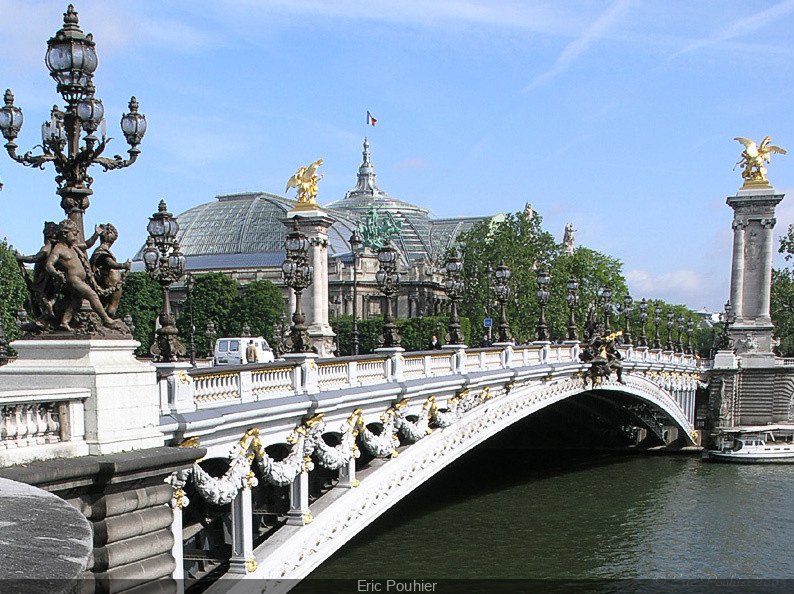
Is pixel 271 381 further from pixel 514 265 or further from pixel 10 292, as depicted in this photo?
pixel 514 265

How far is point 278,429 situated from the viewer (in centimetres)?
1677

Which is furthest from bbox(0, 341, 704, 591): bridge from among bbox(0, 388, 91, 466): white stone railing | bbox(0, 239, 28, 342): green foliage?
bbox(0, 239, 28, 342): green foliage

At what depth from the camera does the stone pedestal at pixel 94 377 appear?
1072cm

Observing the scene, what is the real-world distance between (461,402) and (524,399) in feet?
21.6

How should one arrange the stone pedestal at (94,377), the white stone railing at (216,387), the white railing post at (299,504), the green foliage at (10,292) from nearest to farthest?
the stone pedestal at (94,377)
the white stone railing at (216,387)
the white railing post at (299,504)
the green foliage at (10,292)

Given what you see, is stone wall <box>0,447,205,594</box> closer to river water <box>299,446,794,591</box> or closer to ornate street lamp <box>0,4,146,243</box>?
ornate street lamp <box>0,4,146,243</box>

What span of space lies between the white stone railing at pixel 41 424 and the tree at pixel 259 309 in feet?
225

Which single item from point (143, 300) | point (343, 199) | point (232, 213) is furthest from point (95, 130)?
point (343, 199)

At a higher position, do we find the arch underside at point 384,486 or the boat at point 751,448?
the arch underside at point 384,486

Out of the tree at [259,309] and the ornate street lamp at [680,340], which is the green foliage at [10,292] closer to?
the tree at [259,309]

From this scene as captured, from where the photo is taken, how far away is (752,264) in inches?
2594

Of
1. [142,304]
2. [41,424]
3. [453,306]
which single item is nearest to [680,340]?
[142,304]

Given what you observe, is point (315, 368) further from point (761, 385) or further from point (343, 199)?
point (343, 199)

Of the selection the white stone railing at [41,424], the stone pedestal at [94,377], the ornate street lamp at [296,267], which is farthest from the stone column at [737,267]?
the white stone railing at [41,424]
